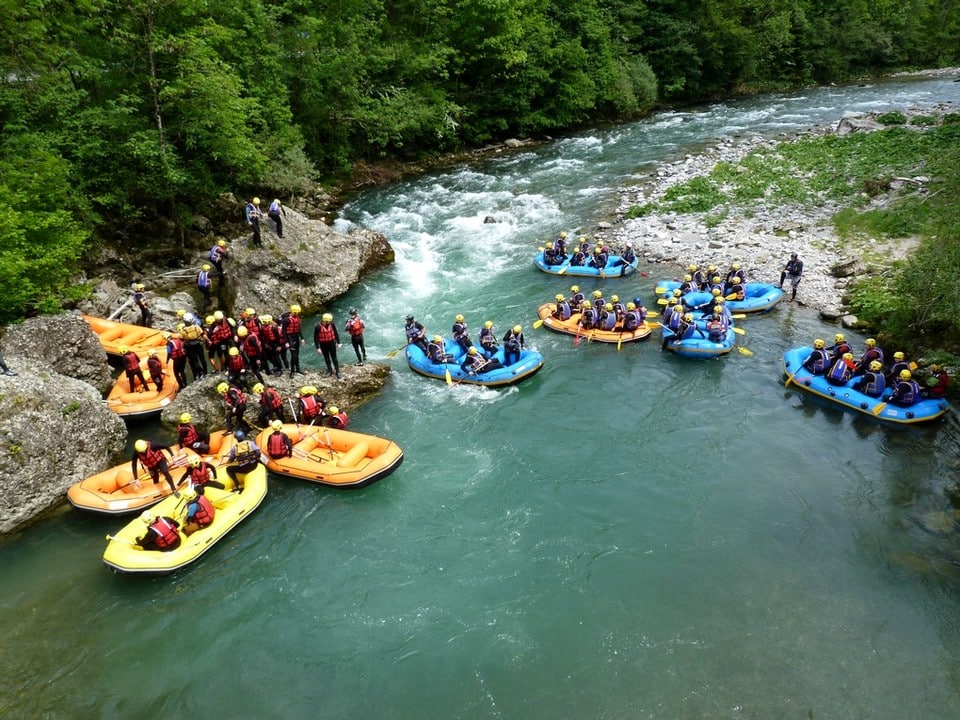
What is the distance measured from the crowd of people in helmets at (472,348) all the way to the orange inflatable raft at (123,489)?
18.4ft

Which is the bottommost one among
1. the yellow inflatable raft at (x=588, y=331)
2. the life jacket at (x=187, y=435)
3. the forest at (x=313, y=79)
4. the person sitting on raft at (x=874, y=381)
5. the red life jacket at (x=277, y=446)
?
the person sitting on raft at (x=874, y=381)

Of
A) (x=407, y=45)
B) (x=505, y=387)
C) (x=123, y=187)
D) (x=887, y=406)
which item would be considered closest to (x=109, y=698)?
(x=505, y=387)

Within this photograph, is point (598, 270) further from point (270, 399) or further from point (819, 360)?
point (270, 399)

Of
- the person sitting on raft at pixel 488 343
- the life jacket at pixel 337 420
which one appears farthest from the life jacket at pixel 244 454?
the person sitting on raft at pixel 488 343

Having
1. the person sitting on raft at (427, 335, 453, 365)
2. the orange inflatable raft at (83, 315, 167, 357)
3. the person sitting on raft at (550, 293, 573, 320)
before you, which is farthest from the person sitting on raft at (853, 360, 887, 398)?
the orange inflatable raft at (83, 315, 167, 357)

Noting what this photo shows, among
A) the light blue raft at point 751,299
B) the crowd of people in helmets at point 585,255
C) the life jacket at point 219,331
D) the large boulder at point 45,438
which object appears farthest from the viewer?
the crowd of people in helmets at point 585,255

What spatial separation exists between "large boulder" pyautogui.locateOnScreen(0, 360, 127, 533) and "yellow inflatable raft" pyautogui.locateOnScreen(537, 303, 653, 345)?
35.2ft

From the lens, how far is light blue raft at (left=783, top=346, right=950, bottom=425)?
1200cm

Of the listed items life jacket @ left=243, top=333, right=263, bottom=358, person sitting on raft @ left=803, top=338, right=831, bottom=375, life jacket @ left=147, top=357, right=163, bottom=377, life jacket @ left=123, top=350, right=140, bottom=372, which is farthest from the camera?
life jacket @ left=147, top=357, right=163, bottom=377

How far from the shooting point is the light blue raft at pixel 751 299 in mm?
16328

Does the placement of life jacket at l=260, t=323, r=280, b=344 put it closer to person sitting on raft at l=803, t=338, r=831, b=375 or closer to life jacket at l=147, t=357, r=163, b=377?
life jacket at l=147, t=357, r=163, b=377

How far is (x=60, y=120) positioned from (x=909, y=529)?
23468 mm

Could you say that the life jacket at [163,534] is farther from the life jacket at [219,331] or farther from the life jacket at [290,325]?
the life jacket at [290,325]

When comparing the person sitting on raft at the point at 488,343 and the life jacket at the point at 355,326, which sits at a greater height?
the life jacket at the point at 355,326
